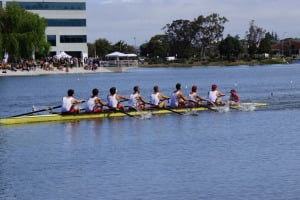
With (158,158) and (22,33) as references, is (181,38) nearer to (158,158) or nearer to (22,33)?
(22,33)

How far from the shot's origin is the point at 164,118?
30.4 meters

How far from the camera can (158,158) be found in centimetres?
2078

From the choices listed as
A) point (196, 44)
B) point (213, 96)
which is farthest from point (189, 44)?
point (213, 96)

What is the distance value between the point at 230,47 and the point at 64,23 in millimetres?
48668

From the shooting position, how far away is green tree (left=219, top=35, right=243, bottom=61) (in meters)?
140

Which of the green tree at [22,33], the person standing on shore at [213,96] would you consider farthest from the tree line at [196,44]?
the person standing on shore at [213,96]

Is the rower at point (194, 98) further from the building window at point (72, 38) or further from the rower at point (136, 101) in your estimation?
the building window at point (72, 38)

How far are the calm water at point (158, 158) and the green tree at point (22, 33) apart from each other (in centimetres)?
4898

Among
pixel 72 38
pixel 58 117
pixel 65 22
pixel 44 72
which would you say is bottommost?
pixel 58 117

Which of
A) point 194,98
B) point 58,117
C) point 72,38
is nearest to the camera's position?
point 58,117

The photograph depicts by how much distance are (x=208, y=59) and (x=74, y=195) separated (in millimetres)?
132952

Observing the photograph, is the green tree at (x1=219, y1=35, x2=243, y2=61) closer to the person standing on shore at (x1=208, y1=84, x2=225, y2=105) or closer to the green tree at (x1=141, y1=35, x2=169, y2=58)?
the green tree at (x1=141, y1=35, x2=169, y2=58)

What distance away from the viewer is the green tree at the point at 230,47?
140m

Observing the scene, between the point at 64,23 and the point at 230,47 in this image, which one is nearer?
the point at 64,23
